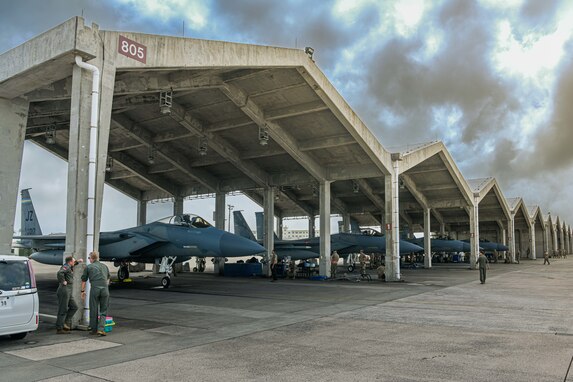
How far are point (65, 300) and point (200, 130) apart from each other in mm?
14122

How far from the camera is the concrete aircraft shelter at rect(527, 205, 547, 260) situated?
54.8 m

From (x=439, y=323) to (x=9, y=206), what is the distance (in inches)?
436

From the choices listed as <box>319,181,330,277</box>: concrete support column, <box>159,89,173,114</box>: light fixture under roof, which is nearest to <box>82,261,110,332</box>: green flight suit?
<box>159,89,173,114</box>: light fixture under roof

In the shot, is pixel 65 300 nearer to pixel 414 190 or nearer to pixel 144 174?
pixel 144 174

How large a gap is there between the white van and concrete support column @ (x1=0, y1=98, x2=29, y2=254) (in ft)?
14.6

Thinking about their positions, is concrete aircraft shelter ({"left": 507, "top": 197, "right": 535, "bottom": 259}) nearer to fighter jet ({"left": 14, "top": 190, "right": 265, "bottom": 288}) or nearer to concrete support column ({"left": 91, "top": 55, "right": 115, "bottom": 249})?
fighter jet ({"left": 14, "top": 190, "right": 265, "bottom": 288})

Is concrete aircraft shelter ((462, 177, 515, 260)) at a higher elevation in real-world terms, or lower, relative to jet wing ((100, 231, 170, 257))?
higher

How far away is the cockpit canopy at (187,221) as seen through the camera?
1906cm

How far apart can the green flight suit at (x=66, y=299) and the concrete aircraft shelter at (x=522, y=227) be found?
4393 centimetres

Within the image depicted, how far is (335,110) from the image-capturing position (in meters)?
19.0

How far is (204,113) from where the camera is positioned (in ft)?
68.8

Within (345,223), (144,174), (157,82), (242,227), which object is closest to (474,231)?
(345,223)

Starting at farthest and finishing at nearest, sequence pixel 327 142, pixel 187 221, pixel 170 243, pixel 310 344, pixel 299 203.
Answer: pixel 299 203
pixel 327 142
pixel 187 221
pixel 170 243
pixel 310 344

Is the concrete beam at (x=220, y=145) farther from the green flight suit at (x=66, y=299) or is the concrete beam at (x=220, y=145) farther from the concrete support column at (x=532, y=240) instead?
the concrete support column at (x=532, y=240)
